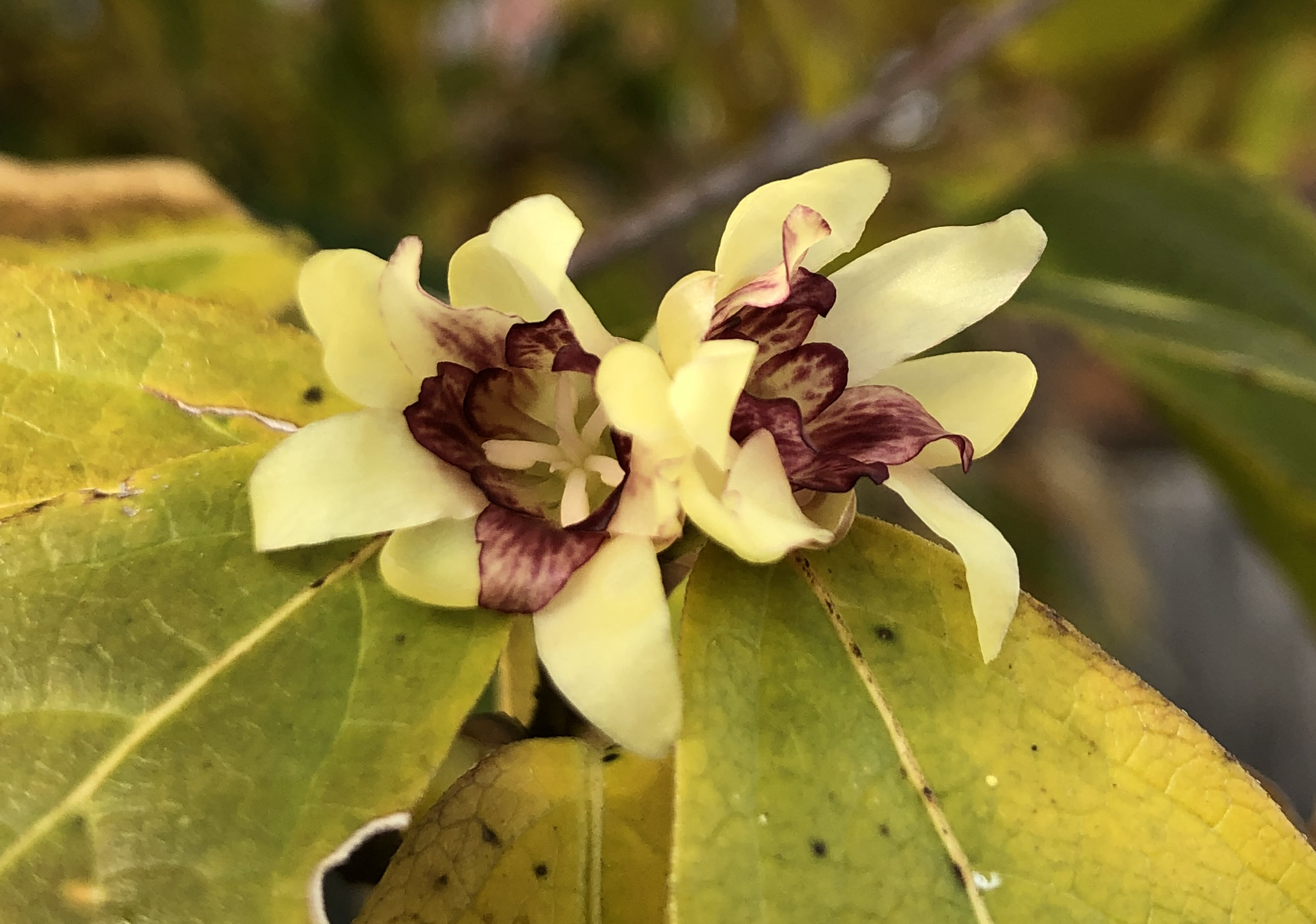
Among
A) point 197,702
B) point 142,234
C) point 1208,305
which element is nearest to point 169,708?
point 197,702

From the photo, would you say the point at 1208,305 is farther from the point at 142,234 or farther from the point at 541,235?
the point at 142,234

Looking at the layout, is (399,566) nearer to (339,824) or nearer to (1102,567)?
(339,824)

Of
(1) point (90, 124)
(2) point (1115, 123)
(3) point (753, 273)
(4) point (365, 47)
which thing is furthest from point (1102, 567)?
(1) point (90, 124)

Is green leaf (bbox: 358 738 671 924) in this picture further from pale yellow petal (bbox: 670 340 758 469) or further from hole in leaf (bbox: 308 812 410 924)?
pale yellow petal (bbox: 670 340 758 469)

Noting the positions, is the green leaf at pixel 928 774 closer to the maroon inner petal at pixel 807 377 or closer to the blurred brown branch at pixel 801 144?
the maroon inner petal at pixel 807 377

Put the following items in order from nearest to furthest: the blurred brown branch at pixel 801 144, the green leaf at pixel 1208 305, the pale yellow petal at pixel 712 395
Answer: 1. the pale yellow petal at pixel 712 395
2. the green leaf at pixel 1208 305
3. the blurred brown branch at pixel 801 144

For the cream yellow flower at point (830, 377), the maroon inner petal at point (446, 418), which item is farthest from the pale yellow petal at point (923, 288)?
the maroon inner petal at point (446, 418)

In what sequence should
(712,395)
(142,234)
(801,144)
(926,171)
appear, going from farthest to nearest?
1. (926,171)
2. (801,144)
3. (142,234)
4. (712,395)

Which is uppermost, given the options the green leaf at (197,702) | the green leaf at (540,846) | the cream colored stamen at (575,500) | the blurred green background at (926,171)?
the cream colored stamen at (575,500)
